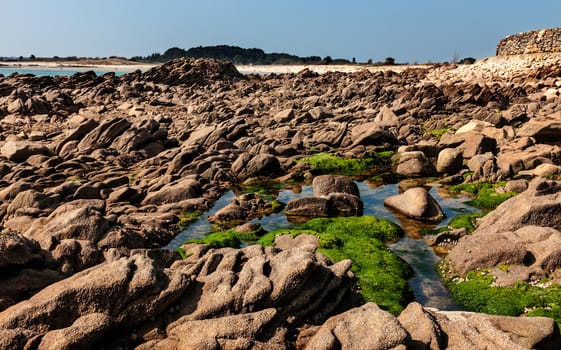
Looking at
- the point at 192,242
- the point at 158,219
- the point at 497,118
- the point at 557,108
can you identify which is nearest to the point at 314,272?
the point at 192,242

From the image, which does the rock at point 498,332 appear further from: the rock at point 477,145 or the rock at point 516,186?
the rock at point 477,145

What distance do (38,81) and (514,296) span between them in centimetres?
9186

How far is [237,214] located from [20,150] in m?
19.4

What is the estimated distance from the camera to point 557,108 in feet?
173

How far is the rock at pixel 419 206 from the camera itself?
2756cm

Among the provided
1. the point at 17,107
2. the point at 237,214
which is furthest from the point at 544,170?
the point at 17,107

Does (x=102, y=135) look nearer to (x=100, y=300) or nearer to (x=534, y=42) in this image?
(x=100, y=300)

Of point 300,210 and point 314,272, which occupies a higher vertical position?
point 314,272

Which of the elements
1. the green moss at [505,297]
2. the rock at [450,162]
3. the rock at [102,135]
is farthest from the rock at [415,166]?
the rock at [102,135]

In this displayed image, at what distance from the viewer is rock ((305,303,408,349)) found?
1212cm

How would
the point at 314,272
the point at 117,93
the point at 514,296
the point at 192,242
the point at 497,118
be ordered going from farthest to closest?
the point at 117,93, the point at 497,118, the point at 192,242, the point at 514,296, the point at 314,272

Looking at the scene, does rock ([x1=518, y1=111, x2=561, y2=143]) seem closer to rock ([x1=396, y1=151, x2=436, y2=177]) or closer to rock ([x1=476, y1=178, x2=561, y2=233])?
rock ([x1=396, y1=151, x2=436, y2=177])

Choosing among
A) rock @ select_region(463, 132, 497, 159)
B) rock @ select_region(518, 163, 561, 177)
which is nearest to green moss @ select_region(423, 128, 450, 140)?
rock @ select_region(463, 132, 497, 159)

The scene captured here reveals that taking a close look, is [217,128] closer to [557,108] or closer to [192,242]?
[192,242]
